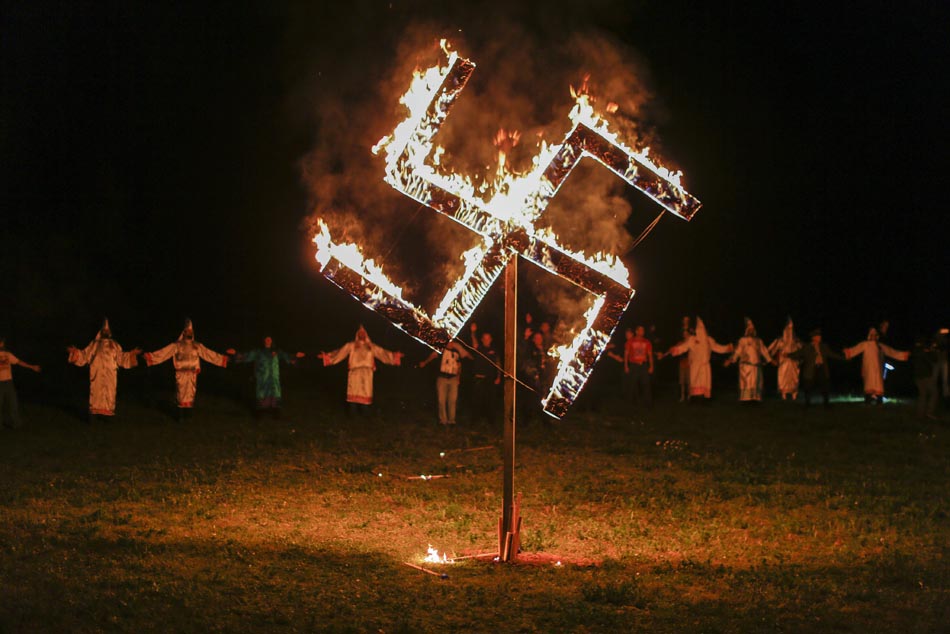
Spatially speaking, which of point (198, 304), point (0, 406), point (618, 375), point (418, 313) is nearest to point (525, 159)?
point (418, 313)

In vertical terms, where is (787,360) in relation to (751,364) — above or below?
above

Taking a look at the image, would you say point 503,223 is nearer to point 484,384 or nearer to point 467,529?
point 467,529

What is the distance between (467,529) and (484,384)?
9006 millimetres

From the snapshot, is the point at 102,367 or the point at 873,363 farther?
the point at 873,363

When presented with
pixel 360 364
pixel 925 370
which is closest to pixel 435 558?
pixel 360 364

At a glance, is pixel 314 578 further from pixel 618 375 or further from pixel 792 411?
pixel 618 375

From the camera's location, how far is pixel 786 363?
23.7 metres

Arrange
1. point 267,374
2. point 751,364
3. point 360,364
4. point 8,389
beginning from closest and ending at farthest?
1. point 8,389
2. point 267,374
3. point 360,364
4. point 751,364

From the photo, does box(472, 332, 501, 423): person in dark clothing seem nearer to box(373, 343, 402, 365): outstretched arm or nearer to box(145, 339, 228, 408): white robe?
box(373, 343, 402, 365): outstretched arm

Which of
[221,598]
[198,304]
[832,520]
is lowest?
[221,598]

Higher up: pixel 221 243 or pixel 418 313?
pixel 221 243

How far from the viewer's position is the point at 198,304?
1992 inches

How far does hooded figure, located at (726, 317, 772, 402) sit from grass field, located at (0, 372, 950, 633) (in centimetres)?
412

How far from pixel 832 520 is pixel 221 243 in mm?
42125
